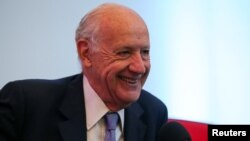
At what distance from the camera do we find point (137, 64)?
42.9 inches

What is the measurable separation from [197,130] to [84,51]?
1.14 m

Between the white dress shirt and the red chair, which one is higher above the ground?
the white dress shirt

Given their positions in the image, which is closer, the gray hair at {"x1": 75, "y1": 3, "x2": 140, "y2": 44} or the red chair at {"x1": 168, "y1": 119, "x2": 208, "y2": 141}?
the gray hair at {"x1": 75, "y1": 3, "x2": 140, "y2": 44}

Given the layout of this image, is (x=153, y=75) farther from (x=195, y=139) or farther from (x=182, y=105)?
(x=195, y=139)

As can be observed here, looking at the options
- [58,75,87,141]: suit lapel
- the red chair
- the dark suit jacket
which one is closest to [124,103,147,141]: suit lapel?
the dark suit jacket

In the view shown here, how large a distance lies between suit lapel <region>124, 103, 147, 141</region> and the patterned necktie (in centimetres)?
5

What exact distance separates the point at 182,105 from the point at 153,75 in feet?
0.76

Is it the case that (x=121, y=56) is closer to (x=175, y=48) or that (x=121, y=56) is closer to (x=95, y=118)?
(x=95, y=118)

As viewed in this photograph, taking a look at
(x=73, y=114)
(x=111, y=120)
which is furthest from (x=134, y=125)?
(x=73, y=114)

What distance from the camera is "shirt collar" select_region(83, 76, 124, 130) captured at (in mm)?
1171

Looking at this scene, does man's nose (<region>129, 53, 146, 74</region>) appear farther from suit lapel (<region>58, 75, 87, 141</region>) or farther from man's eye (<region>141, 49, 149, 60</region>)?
suit lapel (<region>58, 75, 87, 141</region>)

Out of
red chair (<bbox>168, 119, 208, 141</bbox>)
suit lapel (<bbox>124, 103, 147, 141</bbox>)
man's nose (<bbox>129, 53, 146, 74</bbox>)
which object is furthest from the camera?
red chair (<bbox>168, 119, 208, 141</bbox>)

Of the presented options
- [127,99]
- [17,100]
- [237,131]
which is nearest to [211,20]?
[237,131]

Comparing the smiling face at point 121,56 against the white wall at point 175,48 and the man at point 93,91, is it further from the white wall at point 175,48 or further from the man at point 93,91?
the white wall at point 175,48
